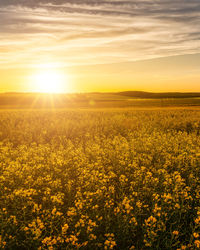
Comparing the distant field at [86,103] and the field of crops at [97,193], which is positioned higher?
the distant field at [86,103]

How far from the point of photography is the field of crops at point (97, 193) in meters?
3.29

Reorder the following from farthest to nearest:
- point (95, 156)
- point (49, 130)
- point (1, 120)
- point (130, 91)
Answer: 1. point (130, 91)
2. point (1, 120)
3. point (49, 130)
4. point (95, 156)

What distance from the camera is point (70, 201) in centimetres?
431

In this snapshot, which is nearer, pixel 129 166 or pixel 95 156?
pixel 129 166

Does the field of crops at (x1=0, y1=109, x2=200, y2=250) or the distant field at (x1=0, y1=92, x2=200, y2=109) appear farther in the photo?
the distant field at (x1=0, y1=92, x2=200, y2=109)

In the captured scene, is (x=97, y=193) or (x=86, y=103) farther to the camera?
(x=86, y=103)

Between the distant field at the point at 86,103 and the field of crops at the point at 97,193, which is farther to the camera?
the distant field at the point at 86,103

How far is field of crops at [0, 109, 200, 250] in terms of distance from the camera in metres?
3.29

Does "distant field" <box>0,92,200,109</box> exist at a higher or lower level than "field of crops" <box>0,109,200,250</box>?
higher

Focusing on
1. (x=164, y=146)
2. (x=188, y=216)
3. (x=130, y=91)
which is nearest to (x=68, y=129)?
(x=164, y=146)

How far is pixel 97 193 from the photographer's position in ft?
12.6

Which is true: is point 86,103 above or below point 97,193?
above

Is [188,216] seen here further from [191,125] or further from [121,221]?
[191,125]

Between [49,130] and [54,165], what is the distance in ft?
19.2
